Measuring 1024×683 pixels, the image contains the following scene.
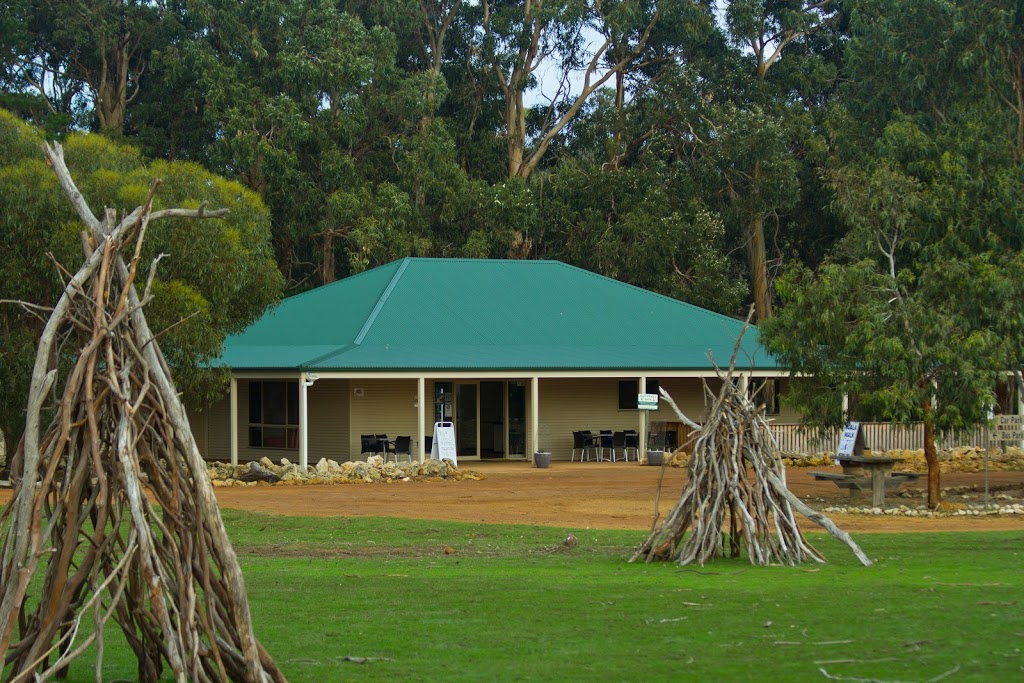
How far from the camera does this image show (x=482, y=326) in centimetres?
3416

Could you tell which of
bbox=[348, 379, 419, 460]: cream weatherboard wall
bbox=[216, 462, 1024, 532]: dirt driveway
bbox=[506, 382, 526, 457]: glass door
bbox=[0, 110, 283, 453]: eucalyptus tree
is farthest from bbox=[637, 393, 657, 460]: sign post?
bbox=[0, 110, 283, 453]: eucalyptus tree

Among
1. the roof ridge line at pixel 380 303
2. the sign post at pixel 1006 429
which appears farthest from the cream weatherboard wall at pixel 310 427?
the sign post at pixel 1006 429

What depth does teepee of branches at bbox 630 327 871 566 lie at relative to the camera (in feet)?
44.2

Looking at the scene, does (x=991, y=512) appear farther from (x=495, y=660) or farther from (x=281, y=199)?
(x=281, y=199)

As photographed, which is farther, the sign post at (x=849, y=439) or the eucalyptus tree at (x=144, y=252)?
the eucalyptus tree at (x=144, y=252)

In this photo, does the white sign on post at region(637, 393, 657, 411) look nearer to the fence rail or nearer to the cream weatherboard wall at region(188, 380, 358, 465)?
the fence rail

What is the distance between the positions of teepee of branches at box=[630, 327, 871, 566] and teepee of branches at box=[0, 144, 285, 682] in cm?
687

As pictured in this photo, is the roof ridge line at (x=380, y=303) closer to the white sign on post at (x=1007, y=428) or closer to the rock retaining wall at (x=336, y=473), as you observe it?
the rock retaining wall at (x=336, y=473)

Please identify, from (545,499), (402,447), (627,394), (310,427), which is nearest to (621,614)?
(545,499)

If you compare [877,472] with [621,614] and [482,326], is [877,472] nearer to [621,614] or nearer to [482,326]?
[621,614]

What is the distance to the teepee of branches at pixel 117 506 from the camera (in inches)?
282

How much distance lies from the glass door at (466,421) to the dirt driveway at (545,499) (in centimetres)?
330

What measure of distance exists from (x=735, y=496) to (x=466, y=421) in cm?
2144

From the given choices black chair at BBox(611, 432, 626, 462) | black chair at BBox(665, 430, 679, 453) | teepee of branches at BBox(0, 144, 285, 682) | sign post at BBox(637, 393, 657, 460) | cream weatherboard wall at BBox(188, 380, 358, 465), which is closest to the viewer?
teepee of branches at BBox(0, 144, 285, 682)
